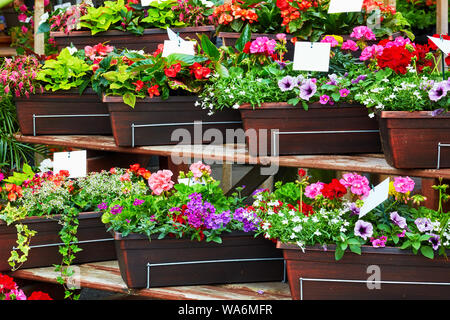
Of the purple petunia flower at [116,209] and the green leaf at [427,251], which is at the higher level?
the purple petunia flower at [116,209]

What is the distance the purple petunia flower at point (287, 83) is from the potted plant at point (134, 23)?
0.68 meters

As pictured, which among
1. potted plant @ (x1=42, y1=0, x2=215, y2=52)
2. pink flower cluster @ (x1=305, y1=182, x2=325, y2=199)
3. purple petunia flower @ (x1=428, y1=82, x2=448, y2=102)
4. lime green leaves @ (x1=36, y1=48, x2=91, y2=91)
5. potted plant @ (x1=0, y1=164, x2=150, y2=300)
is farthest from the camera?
potted plant @ (x1=42, y1=0, x2=215, y2=52)

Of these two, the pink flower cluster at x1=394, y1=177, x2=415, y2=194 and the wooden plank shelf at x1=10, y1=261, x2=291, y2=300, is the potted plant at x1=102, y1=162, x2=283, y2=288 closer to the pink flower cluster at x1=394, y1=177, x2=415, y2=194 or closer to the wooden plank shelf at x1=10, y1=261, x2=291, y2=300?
the wooden plank shelf at x1=10, y1=261, x2=291, y2=300

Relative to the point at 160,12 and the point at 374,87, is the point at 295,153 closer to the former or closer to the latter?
the point at 374,87

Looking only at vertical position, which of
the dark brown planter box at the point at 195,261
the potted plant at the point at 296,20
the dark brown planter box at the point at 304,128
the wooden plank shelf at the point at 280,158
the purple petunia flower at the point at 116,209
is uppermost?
the potted plant at the point at 296,20

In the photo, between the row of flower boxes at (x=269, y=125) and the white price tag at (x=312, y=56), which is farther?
the white price tag at (x=312, y=56)

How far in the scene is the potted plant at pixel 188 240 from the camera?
2.28 metres

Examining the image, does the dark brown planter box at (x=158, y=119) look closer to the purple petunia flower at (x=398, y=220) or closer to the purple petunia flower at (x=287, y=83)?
the purple petunia flower at (x=287, y=83)

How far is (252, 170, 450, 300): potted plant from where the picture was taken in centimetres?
205

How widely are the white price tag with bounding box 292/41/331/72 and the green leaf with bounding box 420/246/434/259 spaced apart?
655 millimetres

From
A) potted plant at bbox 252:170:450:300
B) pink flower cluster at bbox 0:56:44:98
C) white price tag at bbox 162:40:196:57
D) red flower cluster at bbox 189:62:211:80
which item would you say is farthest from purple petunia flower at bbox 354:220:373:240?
pink flower cluster at bbox 0:56:44:98

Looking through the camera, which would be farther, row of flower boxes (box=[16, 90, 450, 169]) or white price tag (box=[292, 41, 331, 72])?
white price tag (box=[292, 41, 331, 72])

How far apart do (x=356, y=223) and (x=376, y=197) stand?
0.33 ft

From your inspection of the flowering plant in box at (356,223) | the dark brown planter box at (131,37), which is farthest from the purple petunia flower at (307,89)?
the dark brown planter box at (131,37)
